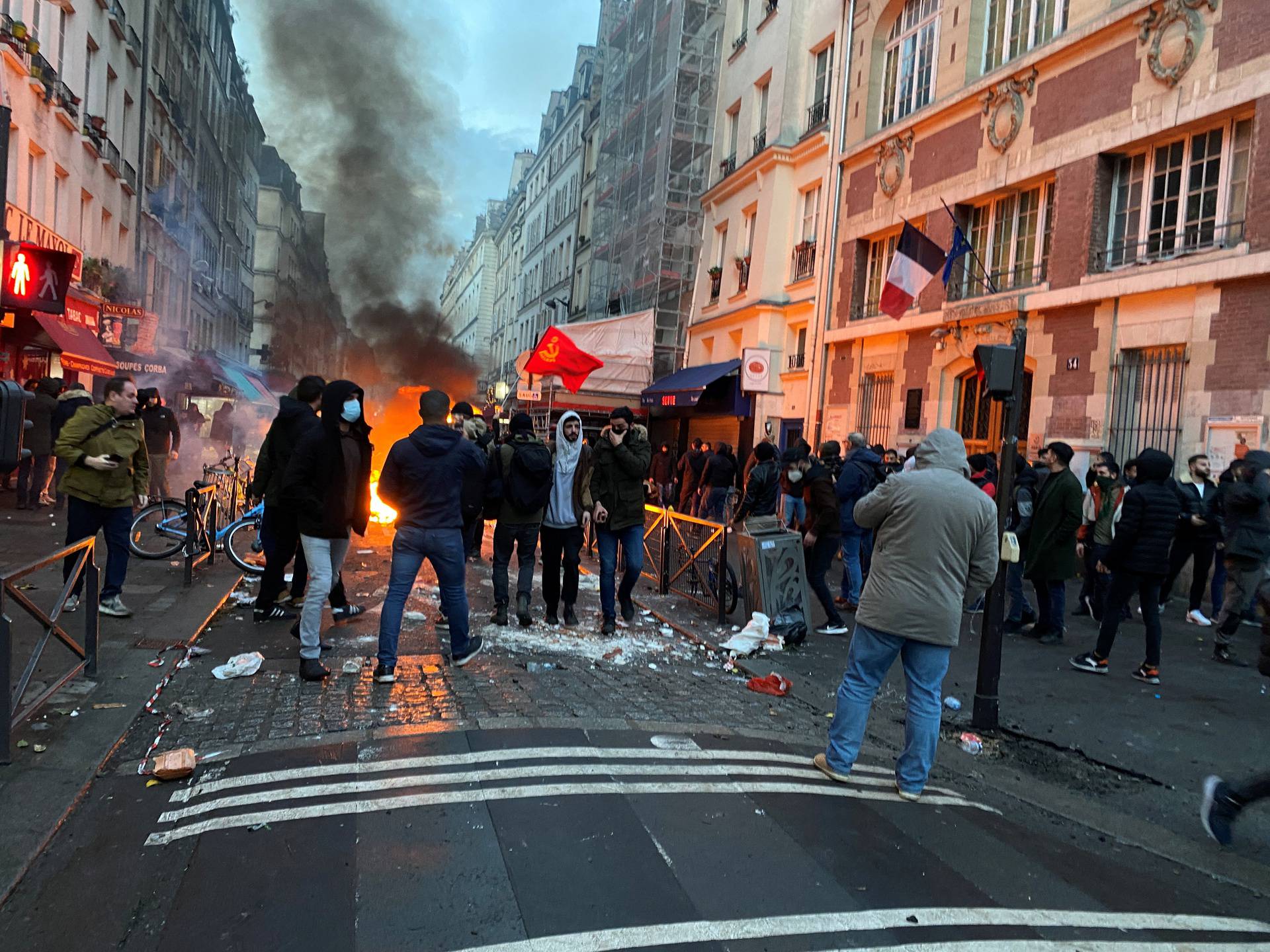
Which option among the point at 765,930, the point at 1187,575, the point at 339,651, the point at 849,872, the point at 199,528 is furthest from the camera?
the point at 1187,575

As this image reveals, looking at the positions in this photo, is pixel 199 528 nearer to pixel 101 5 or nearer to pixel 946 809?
pixel 946 809

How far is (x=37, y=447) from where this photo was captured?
36.6 ft

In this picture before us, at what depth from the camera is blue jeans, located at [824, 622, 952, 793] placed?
391 cm

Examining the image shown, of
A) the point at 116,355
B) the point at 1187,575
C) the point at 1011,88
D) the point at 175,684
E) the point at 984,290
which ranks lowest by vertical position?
the point at 175,684

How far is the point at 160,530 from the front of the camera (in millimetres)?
8734

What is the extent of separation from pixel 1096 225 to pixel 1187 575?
4675 millimetres

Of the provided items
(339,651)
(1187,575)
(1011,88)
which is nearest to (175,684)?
(339,651)

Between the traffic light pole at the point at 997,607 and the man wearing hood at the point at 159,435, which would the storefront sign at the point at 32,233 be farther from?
the traffic light pole at the point at 997,607

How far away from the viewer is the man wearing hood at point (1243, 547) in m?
6.93

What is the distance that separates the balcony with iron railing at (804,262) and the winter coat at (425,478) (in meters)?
13.8

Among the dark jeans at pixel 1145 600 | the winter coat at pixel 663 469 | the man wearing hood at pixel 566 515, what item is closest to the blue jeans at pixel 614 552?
the man wearing hood at pixel 566 515

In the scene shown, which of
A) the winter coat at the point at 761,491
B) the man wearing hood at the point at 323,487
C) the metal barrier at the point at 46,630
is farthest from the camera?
the winter coat at the point at 761,491

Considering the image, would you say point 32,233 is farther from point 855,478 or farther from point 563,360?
point 855,478

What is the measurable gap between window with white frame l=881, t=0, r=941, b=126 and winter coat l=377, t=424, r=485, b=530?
1279cm
